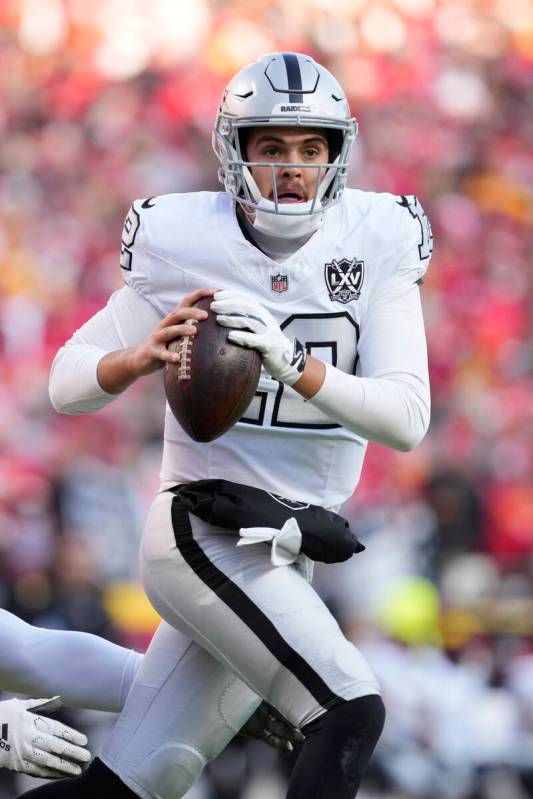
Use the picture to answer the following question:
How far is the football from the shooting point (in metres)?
2.02

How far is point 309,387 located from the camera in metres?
2.08

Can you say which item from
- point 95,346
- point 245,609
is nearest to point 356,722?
point 245,609

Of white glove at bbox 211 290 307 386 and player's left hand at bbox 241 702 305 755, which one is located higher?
white glove at bbox 211 290 307 386

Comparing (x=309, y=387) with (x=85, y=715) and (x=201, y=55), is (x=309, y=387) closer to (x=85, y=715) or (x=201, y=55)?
(x=85, y=715)

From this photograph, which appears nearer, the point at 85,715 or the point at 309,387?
the point at 309,387

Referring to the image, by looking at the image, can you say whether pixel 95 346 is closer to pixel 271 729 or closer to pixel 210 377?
pixel 210 377

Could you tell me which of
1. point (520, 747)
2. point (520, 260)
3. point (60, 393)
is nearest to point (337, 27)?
point (520, 260)

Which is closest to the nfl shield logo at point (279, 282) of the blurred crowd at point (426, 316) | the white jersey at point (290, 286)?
the white jersey at point (290, 286)

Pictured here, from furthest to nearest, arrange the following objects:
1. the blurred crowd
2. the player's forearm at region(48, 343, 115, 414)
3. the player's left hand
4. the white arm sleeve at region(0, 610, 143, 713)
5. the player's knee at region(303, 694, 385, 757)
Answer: the blurred crowd, the white arm sleeve at region(0, 610, 143, 713), the player's left hand, the player's forearm at region(48, 343, 115, 414), the player's knee at region(303, 694, 385, 757)

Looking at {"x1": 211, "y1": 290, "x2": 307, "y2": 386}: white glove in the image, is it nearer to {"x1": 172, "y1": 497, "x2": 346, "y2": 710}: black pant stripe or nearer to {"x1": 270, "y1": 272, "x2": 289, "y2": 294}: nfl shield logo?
{"x1": 270, "y1": 272, "x2": 289, "y2": 294}: nfl shield logo

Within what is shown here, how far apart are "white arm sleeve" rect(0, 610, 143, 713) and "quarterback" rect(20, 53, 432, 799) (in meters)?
0.14

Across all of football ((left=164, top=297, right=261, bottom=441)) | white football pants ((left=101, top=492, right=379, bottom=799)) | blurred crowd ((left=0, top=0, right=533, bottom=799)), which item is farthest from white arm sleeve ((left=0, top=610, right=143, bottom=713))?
blurred crowd ((left=0, top=0, right=533, bottom=799))

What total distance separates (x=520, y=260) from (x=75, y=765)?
134 inches

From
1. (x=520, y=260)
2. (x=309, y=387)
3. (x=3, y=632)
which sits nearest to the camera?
(x=309, y=387)
